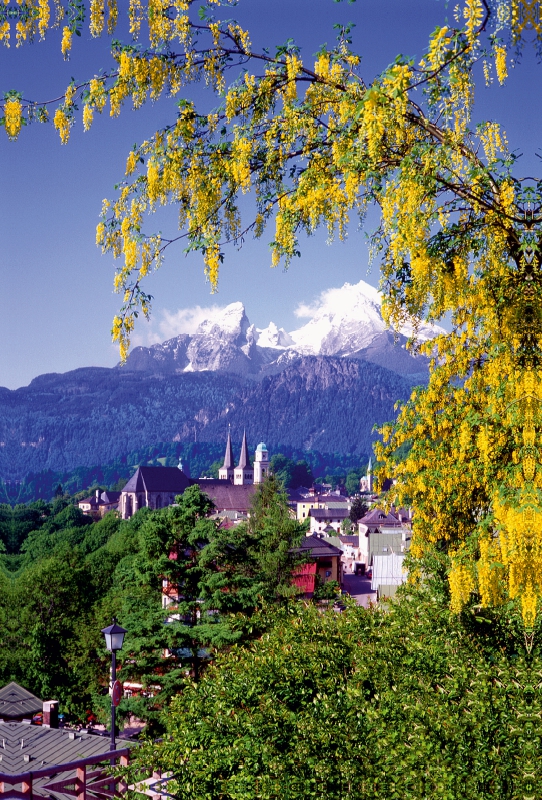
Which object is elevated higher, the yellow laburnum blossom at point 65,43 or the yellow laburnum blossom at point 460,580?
the yellow laburnum blossom at point 65,43

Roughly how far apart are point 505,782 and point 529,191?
5.26 meters

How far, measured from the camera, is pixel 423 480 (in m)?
13.2

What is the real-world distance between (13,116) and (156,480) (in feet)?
521

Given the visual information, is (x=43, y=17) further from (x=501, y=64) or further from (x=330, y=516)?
(x=330, y=516)

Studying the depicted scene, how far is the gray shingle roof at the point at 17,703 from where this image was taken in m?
21.0

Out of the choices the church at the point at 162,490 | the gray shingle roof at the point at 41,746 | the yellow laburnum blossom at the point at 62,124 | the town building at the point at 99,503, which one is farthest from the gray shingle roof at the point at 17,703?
the town building at the point at 99,503

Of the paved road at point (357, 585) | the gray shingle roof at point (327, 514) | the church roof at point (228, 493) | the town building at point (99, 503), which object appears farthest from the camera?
the town building at point (99, 503)

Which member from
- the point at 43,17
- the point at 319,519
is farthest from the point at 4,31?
the point at 319,519

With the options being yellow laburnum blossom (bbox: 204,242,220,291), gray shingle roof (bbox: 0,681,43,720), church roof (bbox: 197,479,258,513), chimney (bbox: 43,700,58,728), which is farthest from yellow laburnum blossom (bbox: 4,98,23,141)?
church roof (bbox: 197,479,258,513)

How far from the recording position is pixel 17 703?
70.7 feet

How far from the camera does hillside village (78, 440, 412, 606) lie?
39.4 meters

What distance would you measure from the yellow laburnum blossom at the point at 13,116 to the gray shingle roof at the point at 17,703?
682 inches

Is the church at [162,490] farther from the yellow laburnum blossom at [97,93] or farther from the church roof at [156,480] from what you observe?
the yellow laburnum blossom at [97,93]

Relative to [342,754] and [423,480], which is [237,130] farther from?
[423,480]
